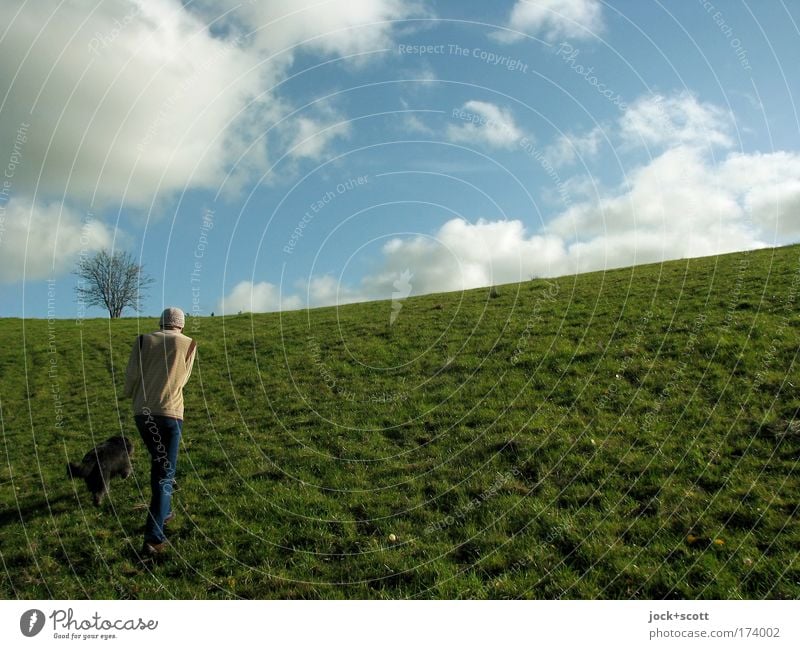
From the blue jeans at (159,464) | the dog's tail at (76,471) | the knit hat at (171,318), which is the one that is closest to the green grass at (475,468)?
the blue jeans at (159,464)

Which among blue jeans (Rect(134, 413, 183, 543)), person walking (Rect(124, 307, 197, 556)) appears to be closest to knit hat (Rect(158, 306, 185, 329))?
person walking (Rect(124, 307, 197, 556))

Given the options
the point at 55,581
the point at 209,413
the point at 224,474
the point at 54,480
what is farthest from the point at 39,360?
the point at 55,581

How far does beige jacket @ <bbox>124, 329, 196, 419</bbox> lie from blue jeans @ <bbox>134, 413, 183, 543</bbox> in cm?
17

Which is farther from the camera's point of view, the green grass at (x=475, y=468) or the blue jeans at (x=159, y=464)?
the blue jeans at (x=159, y=464)

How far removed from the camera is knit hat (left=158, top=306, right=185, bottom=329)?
32.4ft

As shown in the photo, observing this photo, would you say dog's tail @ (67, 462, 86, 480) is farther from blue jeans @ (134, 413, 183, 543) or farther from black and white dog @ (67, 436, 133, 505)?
blue jeans @ (134, 413, 183, 543)

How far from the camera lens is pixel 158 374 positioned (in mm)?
9398

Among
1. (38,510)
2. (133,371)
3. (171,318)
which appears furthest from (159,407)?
(38,510)

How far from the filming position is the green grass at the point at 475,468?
7.84m

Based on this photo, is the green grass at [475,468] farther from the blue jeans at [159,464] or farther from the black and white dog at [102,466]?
the blue jeans at [159,464]

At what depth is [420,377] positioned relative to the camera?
18328 mm
